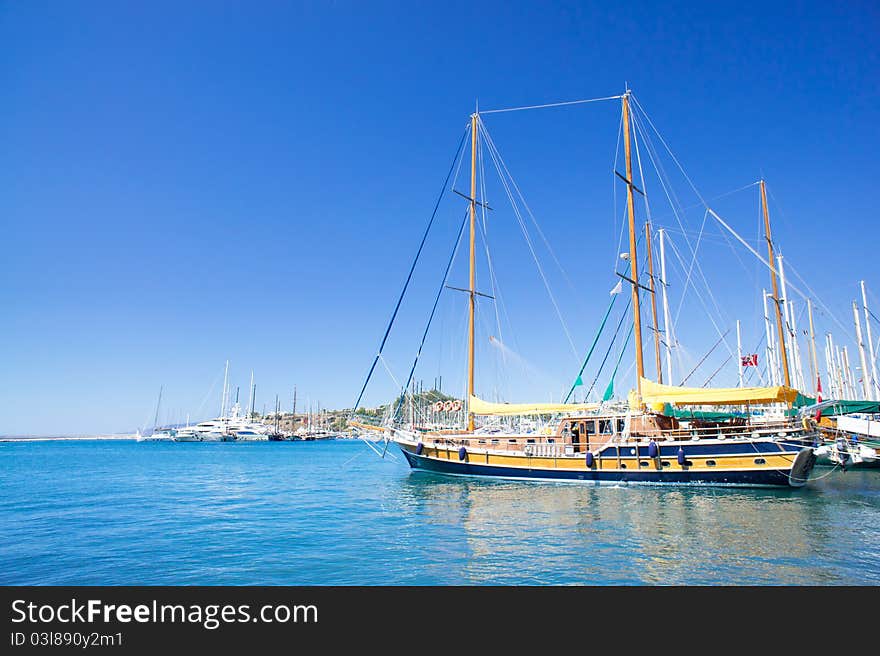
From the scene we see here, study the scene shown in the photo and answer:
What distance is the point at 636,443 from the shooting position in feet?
89.7

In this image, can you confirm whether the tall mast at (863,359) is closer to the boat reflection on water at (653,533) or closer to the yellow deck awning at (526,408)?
the boat reflection on water at (653,533)

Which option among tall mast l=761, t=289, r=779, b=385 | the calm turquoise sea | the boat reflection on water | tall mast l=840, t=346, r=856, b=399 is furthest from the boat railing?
tall mast l=840, t=346, r=856, b=399

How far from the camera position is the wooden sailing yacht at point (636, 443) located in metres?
25.1

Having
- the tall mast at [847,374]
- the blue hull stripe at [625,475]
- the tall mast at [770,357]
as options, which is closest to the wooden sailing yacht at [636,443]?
the blue hull stripe at [625,475]

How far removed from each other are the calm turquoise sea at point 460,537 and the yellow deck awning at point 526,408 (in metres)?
4.33

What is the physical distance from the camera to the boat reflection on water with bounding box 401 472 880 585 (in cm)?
1205

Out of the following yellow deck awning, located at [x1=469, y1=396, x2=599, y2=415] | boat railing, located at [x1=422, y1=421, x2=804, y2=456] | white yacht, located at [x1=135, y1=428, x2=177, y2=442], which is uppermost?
yellow deck awning, located at [x1=469, y1=396, x2=599, y2=415]

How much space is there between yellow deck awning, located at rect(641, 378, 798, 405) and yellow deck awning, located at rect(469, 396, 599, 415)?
3.49 m

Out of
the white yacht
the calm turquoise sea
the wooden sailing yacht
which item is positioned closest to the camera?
the calm turquoise sea

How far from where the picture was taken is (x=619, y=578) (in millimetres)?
11742

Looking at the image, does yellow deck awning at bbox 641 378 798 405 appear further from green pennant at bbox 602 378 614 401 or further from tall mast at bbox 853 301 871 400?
tall mast at bbox 853 301 871 400

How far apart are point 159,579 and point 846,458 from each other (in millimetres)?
39890

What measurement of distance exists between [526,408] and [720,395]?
33.9 feet
